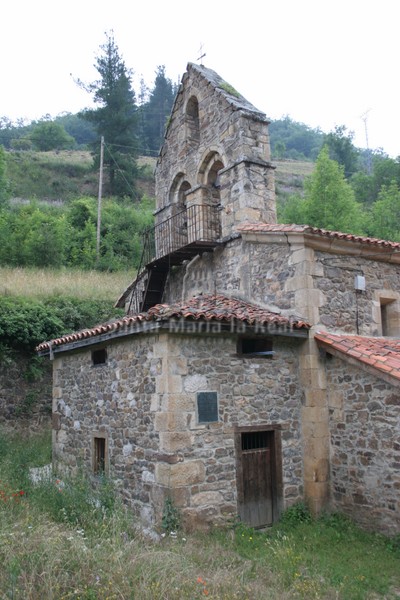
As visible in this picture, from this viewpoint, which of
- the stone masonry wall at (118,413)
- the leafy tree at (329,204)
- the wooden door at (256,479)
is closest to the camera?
the stone masonry wall at (118,413)

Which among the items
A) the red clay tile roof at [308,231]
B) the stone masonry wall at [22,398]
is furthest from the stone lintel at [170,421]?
the stone masonry wall at [22,398]

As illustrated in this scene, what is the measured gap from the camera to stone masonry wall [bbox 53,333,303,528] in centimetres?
815

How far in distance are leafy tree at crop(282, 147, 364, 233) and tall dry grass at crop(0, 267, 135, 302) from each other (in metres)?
9.08

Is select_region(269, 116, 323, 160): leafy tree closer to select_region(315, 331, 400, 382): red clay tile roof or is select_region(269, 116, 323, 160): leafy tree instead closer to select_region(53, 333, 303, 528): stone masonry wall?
select_region(315, 331, 400, 382): red clay tile roof

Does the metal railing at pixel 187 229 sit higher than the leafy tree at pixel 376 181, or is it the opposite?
the leafy tree at pixel 376 181

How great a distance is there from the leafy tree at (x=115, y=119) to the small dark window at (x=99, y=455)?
1238 inches

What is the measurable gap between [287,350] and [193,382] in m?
2.14

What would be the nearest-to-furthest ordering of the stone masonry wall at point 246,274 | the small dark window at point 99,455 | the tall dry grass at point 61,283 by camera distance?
1. the stone masonry wall at point 246,274
2. the small dark window at point 99,455
3. the tall dry grass at point 61,283

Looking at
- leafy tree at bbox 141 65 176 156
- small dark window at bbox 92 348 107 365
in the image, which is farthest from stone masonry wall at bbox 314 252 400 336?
leafy tree at bbox 141 65 176 156

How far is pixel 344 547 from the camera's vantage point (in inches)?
314

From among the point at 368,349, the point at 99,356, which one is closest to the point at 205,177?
the point at 99,356

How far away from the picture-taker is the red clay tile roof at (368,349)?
8305 mm

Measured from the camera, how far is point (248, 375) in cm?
905

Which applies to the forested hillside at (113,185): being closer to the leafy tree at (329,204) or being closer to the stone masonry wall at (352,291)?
the leafy tree at (329,204)
